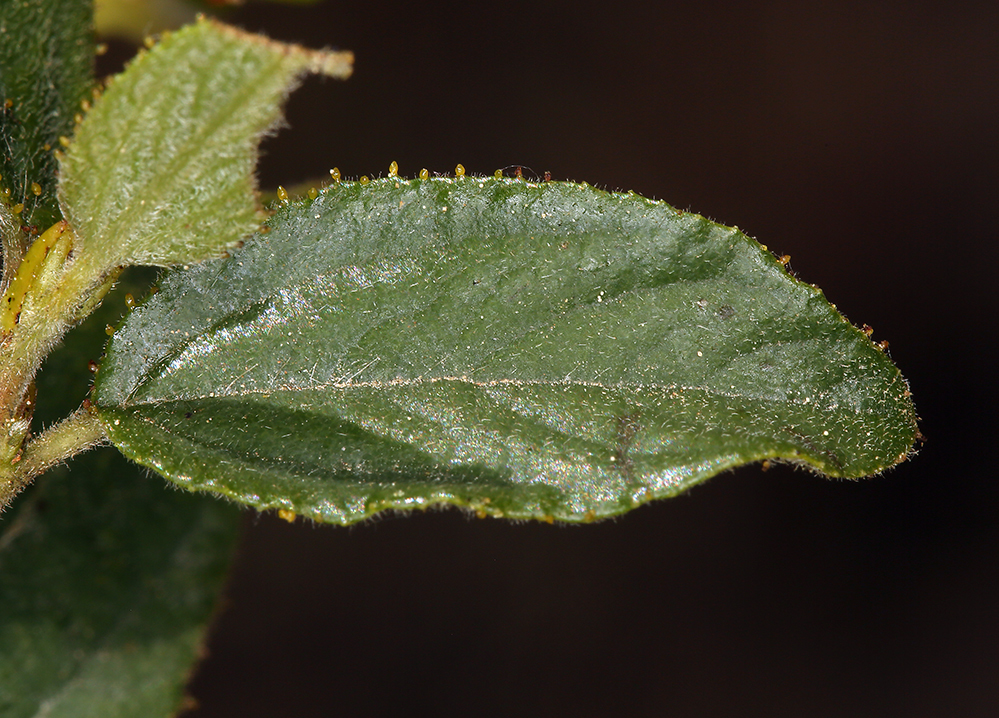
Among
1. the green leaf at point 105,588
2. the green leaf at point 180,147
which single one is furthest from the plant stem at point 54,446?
the green leaf at point 105,588

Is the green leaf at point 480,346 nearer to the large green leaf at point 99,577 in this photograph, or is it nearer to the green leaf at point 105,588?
the large green leaf at point 99,577

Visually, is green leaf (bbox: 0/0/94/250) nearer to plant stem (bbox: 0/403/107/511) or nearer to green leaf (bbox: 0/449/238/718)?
plant stem (bbox: 0/403/107/511)

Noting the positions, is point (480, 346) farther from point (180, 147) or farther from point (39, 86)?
point (39, 86)

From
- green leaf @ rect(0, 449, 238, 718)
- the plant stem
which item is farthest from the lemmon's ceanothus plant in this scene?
green leaf @ rect(0, 449, 238, 718)

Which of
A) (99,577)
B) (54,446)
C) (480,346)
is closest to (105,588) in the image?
(99,577)

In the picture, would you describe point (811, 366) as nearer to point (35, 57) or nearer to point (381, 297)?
point (381, 297)

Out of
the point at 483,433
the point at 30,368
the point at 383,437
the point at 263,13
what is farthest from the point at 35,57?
the point at 263,13

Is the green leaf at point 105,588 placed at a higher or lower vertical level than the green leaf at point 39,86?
lower
